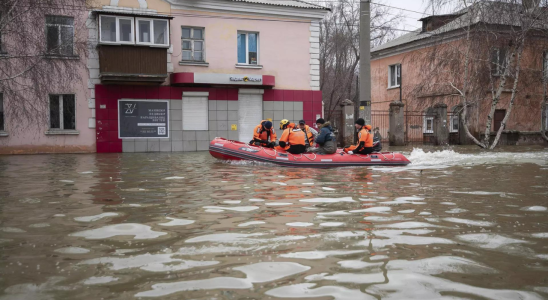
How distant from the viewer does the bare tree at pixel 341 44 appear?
3578 cm

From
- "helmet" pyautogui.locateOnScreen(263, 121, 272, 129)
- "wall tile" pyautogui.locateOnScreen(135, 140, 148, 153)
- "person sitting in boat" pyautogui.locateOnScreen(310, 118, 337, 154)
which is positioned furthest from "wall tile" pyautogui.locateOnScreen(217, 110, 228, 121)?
"person sitting in boat" pyautogui.locateOnScreen(310, 118, 337, 154)

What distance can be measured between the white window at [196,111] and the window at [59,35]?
5422mm

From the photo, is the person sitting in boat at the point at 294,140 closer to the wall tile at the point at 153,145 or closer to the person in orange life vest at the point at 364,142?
the person in orange life vest at the point at 364,142

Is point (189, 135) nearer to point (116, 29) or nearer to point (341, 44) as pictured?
point (116, 29)

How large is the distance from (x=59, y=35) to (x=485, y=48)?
52.0 feet

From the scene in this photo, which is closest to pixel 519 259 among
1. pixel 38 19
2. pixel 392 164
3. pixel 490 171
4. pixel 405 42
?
pixel 490 171

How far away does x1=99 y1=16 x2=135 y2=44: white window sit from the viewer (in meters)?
20.1

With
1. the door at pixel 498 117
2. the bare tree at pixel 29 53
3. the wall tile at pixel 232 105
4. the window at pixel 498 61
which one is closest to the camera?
the bare tree at pixel 29 53

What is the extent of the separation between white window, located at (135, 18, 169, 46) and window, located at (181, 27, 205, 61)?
1.22 metres

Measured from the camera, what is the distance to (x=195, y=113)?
2234cm

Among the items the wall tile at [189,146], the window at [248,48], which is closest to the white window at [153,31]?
the window at [248,48]

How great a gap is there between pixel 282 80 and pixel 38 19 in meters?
11.8

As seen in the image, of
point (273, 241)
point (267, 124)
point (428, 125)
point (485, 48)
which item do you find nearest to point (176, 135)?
point (267, 124)

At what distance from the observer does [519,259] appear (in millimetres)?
4180
